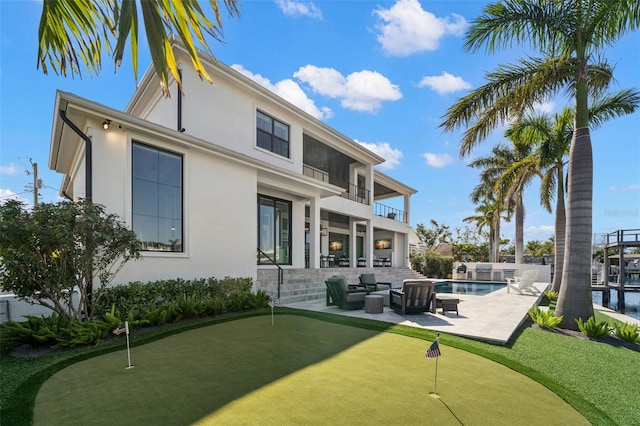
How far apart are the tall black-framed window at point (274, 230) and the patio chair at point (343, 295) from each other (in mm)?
4547

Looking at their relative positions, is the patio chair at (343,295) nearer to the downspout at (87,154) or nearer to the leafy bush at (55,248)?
the leafy bush at (55,248)

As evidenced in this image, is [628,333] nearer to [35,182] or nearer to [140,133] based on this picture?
[140,133]

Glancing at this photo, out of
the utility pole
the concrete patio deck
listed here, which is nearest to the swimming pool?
the concrete patio deck

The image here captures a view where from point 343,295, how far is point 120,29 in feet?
29.4

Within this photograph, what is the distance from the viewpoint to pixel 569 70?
332 inches

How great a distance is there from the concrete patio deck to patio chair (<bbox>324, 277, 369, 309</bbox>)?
19cm

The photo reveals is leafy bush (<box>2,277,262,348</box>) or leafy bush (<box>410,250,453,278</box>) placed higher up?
leafy bush (<box>2,277,262,348</box>)

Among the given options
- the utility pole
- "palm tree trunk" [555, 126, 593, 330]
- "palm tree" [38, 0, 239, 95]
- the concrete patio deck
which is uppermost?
the utility pole

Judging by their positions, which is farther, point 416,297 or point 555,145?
point 555,145

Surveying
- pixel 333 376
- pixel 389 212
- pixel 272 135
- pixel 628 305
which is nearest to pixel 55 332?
pixel 333 376

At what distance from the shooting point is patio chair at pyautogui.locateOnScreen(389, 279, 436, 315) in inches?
354

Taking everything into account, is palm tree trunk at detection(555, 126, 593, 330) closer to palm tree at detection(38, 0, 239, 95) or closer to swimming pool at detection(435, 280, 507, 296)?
swimming pool at detection(435, 280, 507, 296)

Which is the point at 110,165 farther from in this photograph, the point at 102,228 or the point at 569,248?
the point at 569,248

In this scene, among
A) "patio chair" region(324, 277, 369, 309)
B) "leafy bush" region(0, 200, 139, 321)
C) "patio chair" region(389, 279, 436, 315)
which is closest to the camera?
"leafy bush" region(0, 200, 139, 321)
